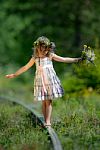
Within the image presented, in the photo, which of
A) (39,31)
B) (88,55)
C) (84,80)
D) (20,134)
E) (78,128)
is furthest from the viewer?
(39,31)

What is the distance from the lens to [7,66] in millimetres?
23719

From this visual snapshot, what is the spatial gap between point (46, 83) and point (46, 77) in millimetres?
67

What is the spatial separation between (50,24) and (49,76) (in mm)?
17381

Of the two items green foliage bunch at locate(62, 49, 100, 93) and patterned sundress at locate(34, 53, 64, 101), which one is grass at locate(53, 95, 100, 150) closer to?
patterned sundress at locate(34, 53, 64, 101)

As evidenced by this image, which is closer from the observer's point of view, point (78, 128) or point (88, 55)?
point (78, 128)

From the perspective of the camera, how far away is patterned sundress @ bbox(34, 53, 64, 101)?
23.2 feet

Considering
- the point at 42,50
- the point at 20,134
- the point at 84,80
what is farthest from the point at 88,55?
the point at 84,80

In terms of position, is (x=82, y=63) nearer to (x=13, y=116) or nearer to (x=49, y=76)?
(x=49, y=76)

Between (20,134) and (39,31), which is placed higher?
(39,31)

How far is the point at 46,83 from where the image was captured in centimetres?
711

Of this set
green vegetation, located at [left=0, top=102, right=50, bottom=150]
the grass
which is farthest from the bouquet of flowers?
green vegetation, located at [left=0, top=102, right=50, bottom=150]

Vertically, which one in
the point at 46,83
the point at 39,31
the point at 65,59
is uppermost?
the point at 39,31

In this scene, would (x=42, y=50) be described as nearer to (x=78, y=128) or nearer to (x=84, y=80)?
(x=78, y=128)

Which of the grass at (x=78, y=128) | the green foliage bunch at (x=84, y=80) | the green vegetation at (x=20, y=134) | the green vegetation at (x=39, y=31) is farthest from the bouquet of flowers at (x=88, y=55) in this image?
the green vegetation at (x=39, y=31)
